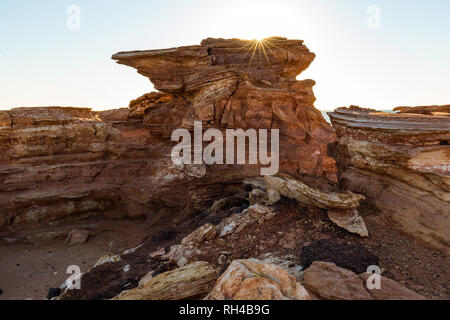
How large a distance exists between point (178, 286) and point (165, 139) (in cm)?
1097

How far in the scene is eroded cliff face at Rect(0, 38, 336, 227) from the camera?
12.7 metres

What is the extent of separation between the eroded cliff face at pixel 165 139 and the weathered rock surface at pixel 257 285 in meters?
8.46

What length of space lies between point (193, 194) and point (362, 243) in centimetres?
895

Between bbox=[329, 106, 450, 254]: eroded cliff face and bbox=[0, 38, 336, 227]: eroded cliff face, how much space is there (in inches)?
145

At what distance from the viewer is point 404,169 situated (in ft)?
25.0

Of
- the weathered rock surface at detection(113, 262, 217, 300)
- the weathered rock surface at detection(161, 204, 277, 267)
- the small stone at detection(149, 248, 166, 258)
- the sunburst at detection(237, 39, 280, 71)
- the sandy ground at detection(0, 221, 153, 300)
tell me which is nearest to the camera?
the weathered rock surface at detection(113, 262, 217, 300)

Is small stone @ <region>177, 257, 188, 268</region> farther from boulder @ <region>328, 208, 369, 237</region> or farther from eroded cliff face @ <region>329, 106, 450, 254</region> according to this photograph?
eroded cliff face @ <region>329, 106, 450, 254</region>

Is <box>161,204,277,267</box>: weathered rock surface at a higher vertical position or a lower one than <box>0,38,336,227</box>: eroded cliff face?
lower

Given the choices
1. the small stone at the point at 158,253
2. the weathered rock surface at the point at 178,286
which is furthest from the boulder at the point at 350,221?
the small stone at the point at 158,253

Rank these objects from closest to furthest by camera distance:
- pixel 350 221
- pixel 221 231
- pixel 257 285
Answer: pixel 257 285
pixel 350 221
pixel 221 231

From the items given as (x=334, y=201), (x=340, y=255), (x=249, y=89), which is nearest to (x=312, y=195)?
(x=334, y=201)

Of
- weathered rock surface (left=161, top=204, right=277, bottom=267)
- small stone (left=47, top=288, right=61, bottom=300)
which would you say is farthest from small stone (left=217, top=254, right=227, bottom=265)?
small stone (left=47, top=288, right=61, bottom=300)

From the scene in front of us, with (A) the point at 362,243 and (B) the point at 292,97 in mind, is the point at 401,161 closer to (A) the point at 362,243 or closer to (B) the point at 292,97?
(A) the point at 362,243

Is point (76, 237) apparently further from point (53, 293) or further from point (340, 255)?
point (340, 255)
